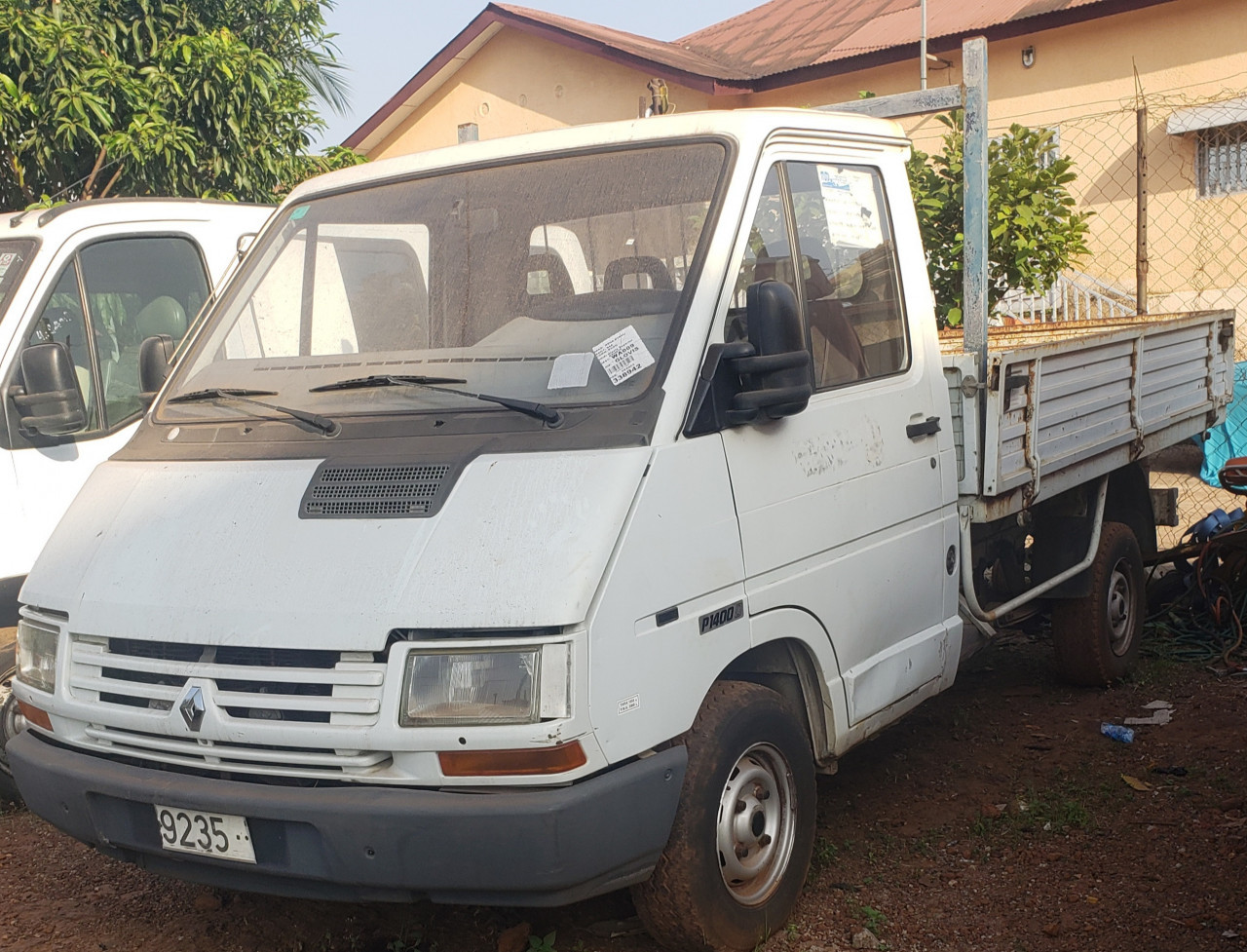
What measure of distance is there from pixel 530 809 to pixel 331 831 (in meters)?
0.46

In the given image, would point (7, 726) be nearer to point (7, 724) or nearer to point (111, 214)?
point (7, 724)

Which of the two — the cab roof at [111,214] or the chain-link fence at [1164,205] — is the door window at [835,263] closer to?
the cab roof at [111,214]

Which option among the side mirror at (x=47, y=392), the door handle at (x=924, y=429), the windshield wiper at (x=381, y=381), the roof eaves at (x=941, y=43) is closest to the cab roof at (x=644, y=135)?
the windshield wiper at (x=381, y=381)

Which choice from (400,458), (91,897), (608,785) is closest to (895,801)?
(608,785)

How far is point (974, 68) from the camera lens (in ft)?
15.3

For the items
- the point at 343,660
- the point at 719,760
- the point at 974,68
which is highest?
the point at 974,68

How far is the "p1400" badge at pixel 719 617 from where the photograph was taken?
3.29 metres

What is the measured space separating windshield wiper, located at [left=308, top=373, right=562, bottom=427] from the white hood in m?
0.17

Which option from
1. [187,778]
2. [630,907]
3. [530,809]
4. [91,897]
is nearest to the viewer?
[530,809]

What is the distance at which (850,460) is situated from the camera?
397 cm

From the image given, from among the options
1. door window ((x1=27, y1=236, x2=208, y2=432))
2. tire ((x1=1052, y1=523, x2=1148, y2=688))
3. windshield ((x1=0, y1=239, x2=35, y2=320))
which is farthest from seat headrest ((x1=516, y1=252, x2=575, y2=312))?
tire ((x1=1052, y1=523, x2=1148, y2=688))

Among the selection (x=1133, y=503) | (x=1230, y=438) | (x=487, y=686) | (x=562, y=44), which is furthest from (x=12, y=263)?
(x=562, y=44)

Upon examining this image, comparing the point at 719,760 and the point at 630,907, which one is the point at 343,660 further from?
the point at 630,907

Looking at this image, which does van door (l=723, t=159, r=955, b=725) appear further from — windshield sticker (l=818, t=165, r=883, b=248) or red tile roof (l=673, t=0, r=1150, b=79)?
red tile roof (l=673, t=0, r=1150, b=79)
